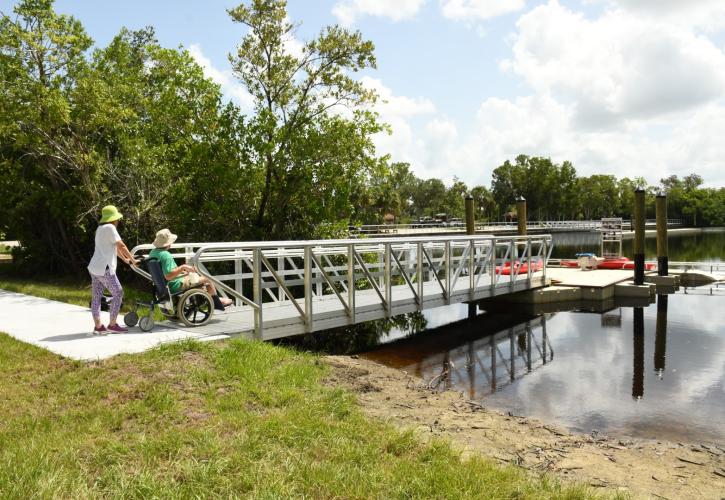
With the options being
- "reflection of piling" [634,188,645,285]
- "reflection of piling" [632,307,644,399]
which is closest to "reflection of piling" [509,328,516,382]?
Answer: "reflection of piling" [632,307,644,399]

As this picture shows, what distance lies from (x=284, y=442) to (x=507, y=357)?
9.38m

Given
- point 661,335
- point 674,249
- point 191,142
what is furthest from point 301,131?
point 674,249

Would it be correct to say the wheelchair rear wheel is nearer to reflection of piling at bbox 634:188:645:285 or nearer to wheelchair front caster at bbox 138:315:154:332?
wheelchair front caster at bbox 138:315:154:332

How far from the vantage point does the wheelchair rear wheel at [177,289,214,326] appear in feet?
28.2

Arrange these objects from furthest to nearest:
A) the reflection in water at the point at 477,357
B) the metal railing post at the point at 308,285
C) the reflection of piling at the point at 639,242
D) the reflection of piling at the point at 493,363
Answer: the reflection of piling at the point at 639,242 < the reflection in water at the point at 477,357 < the reflection of piling at the point at 493,363 < the metal railing post at the point at 308,285

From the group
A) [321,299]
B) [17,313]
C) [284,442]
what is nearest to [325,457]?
[284,442]

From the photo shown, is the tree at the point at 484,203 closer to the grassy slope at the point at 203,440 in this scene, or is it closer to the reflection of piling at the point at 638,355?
the reflection of piling at the point at 638,355

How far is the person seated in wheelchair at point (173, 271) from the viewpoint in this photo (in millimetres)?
8406

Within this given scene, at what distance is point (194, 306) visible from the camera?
8.80 meters

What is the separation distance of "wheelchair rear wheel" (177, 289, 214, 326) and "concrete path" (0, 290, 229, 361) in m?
0.27

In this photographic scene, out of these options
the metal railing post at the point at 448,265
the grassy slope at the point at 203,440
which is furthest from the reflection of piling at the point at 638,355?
the grassy slope at the point at 203,440

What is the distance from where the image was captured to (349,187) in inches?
693

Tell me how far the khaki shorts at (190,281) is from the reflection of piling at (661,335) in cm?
907

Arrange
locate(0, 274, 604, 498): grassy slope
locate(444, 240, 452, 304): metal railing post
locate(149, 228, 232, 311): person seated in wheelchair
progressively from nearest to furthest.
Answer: locate(0, 274, 604, 498): grassy slope → locate(149, 228, 232, 311): person seated in wheelchair → locate(444, 240, 452, 304): metal railing post
